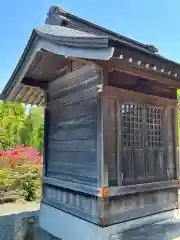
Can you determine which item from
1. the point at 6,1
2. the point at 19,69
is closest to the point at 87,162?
the point at 19,69

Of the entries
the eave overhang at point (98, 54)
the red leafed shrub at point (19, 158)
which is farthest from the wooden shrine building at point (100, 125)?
the red leafed shrub at point (19, 158)

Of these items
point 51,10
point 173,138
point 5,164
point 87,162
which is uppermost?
point 51,10

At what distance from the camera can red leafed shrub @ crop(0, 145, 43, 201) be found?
8375 mm

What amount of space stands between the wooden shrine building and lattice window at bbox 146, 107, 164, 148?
2 cm

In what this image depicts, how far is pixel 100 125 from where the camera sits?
3986 millimetres

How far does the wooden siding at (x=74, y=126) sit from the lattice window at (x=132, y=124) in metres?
0.61

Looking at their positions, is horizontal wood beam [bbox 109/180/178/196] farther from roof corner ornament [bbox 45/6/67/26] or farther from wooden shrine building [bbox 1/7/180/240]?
roof corner ornament [bbox 45/6/67/26]

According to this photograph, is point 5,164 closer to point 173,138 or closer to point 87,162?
point 87,162

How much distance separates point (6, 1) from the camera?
7055 millimetres

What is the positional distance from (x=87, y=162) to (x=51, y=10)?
3.87m

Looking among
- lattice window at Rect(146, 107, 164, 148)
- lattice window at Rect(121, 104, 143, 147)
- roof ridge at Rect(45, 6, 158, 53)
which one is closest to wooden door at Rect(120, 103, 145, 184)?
lattice window at Rect(121, 104, 143, 147)

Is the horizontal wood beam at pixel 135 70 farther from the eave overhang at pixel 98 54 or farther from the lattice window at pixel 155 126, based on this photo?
the lattice window at pixel 155 126

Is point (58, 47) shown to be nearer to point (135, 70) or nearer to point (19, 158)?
point (135, 70)

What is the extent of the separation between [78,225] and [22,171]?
5639 millimetres
